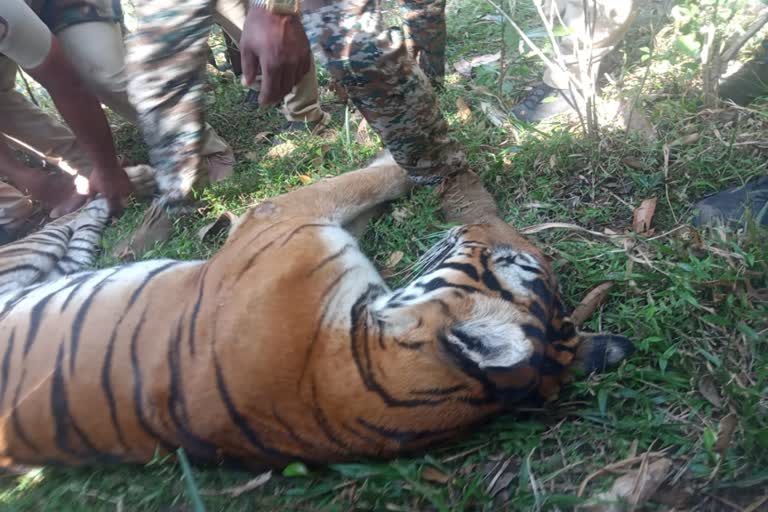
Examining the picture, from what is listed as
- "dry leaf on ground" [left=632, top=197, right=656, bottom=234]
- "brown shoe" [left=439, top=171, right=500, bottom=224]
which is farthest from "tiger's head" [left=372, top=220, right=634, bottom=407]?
"dry leaf on ground" [left=632, top=197, right=656, bottom=234]

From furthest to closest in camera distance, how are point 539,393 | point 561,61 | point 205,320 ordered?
point 561,61 → point 205,320 → point 539,393

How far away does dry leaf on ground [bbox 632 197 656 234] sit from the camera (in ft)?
7.49

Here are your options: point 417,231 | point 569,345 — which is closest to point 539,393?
point 569,345

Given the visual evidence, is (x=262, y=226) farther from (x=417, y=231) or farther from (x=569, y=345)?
(x=569, y=345)

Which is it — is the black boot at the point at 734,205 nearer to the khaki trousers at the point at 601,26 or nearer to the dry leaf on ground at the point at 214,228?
the khaki trousers at the point at 601,26

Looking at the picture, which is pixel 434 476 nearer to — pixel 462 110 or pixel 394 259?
pixel 394 259

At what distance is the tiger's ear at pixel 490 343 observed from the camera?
1640mm

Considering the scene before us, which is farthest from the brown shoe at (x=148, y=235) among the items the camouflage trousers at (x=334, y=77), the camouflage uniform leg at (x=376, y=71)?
the camouflage uniform leg at (x=376, y=71)

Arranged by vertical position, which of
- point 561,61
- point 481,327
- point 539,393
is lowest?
point 539,393

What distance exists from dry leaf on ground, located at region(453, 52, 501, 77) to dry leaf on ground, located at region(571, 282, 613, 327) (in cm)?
214

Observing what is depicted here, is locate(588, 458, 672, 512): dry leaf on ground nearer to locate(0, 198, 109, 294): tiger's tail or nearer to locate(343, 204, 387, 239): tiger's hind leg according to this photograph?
locate(343, 204, 387, 239): tiger's hind leg

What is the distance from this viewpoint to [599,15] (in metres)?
2.99

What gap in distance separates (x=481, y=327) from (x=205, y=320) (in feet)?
3.10

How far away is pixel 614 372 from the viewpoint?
72.0 inches
